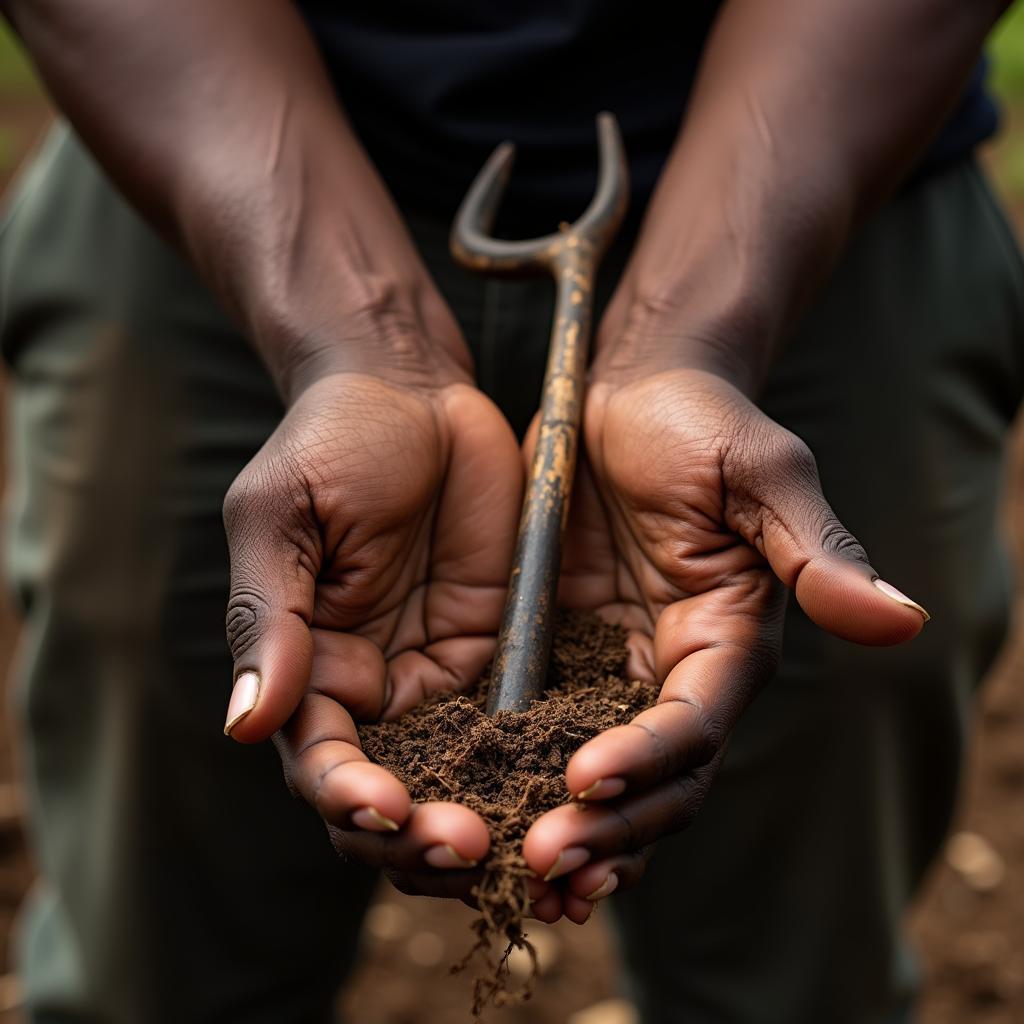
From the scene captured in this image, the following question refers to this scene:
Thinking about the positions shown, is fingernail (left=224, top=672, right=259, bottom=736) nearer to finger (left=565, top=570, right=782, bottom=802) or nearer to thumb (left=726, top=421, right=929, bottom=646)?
finger (left=565, top=570, right=782, bottom=802)

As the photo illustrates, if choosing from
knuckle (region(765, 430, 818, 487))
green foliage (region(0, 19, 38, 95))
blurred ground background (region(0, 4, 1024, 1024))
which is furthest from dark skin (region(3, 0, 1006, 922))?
green foliage (region(0, 19, 38, 95))

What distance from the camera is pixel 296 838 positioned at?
2.36 meters

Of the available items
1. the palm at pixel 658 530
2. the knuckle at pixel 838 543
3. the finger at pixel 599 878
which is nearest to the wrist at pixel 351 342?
the palm at pixel 658 530

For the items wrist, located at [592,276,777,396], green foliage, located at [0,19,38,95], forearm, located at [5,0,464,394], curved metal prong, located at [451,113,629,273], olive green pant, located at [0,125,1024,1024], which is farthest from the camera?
green foliage, located at [0,19,38,95]

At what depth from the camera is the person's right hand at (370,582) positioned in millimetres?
1309

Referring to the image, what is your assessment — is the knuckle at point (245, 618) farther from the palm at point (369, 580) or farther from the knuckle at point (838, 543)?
the knuckle at point (838, 543)

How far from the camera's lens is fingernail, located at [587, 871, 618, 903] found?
1.31m

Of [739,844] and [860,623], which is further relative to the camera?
[739,844]

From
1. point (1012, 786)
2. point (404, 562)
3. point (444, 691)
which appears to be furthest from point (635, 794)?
point (1012, 786)

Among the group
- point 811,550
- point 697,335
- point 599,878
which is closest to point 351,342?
point 697,335

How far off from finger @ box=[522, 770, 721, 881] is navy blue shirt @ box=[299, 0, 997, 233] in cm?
117

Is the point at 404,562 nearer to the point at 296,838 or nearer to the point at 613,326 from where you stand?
the point at 613,326

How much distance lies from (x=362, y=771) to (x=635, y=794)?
11.5 inches

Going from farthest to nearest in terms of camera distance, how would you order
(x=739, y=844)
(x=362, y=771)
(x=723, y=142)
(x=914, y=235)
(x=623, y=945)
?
(x=623, y=945)
(x=739, y=844)
(x=914, y=235)
(x=723, y=142)
(x=362, y=771)
